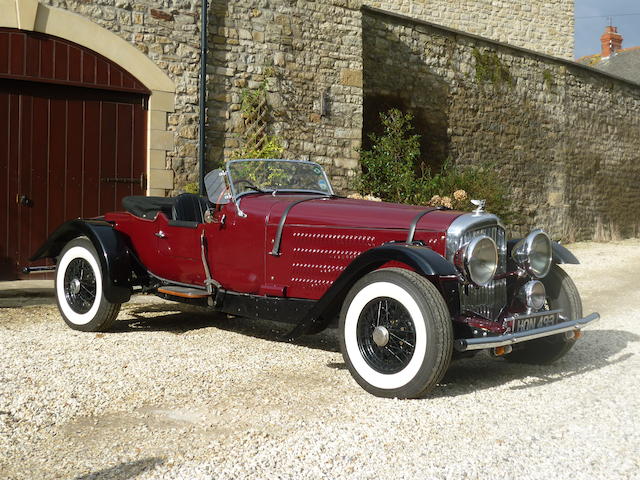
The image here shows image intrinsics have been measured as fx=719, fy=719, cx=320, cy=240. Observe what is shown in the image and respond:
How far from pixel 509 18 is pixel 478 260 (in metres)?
15.7

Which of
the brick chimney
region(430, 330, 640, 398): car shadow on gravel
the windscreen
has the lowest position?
region(430, 330, 640, 398): car shadow on gravel

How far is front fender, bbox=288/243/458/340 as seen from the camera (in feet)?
12.0

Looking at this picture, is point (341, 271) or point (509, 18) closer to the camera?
point (341, 271)

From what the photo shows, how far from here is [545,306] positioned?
4504mm

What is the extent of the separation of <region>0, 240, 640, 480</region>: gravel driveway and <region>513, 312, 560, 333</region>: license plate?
0.34 m

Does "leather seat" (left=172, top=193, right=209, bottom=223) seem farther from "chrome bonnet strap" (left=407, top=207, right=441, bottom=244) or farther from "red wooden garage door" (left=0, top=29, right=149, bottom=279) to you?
"red wooden garage door" (left=0, top=29, right=149, bottom=279)

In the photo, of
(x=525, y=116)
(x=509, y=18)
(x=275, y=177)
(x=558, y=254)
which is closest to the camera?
(x=558, y=254)

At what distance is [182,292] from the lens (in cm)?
505

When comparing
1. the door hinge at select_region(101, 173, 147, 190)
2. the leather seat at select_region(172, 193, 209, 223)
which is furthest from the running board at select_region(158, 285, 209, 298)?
the door hinge at select_region(101, 173, 147, 190)

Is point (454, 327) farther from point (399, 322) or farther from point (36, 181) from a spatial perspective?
point (36, 181)

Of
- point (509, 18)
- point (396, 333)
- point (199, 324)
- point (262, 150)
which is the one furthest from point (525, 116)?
point (396, 333)

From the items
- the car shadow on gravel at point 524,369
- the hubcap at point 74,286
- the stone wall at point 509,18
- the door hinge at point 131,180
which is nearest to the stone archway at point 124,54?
the door hinge at point 131,180

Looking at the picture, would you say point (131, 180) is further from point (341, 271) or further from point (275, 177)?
point (341, 271)

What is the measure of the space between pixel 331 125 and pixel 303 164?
4.73 m
